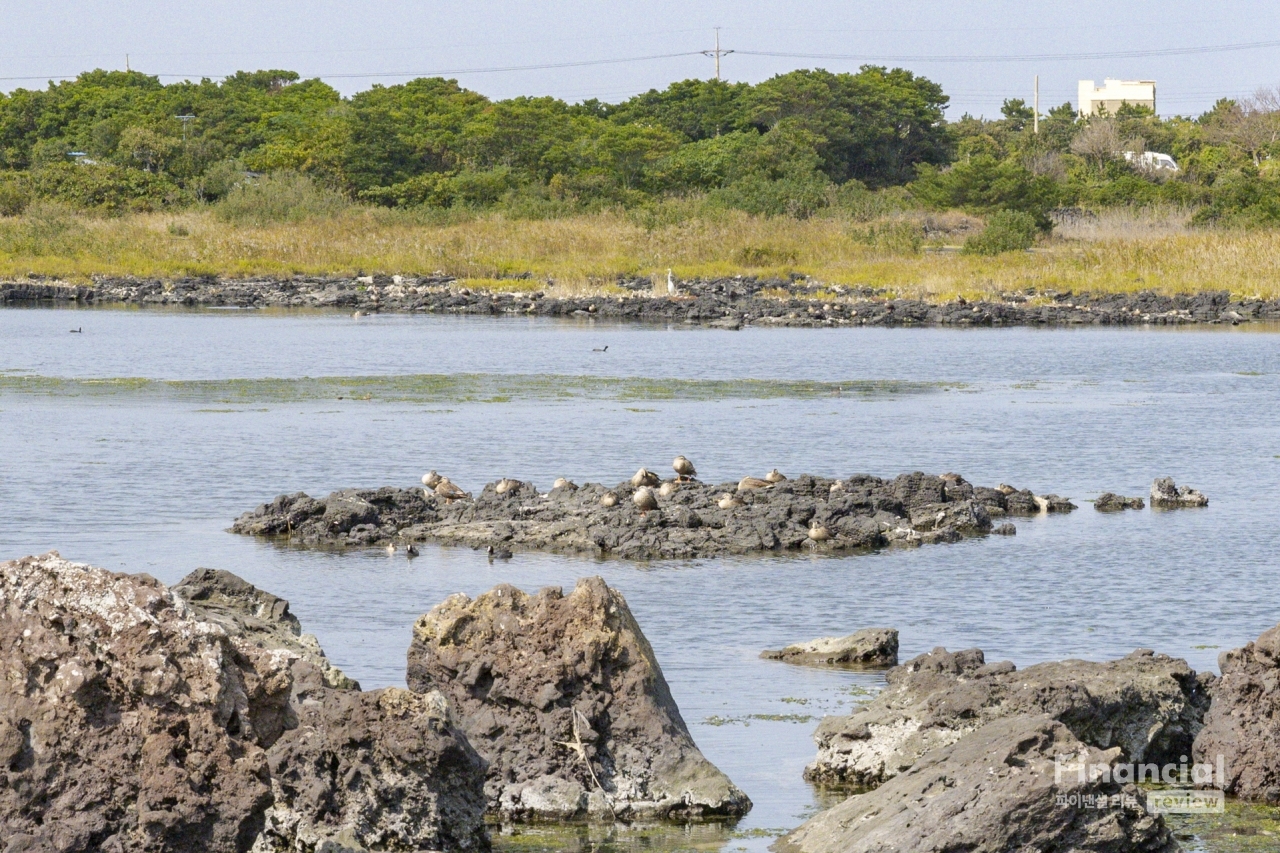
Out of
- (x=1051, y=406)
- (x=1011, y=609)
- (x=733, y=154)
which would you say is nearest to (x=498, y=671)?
(x=1011, y=609)

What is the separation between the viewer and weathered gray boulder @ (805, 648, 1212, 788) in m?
8.65

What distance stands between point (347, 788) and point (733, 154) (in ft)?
262

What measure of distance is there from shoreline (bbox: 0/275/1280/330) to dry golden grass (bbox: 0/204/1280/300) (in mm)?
1749

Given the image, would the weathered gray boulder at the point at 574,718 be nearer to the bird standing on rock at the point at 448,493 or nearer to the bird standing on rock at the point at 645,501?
the bird standing on rock at the point at 645,501

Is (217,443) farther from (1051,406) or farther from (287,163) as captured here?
(287,163)

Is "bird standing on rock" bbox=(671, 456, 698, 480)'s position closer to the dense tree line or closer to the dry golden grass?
the dry golden grass

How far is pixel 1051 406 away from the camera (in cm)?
3122

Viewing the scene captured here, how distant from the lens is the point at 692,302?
189ft

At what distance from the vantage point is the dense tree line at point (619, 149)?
74.3 m

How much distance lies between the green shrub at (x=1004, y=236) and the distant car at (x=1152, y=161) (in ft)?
80.0

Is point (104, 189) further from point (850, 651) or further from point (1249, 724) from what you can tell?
point (1249, 724)

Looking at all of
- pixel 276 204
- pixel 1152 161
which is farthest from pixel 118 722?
pixel 1152 161

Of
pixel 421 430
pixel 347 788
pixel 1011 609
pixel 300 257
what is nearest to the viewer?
pixel 347 788

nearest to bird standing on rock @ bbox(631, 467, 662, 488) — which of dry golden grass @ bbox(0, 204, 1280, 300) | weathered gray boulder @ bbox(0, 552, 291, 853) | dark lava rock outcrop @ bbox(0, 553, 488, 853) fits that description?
dark lava rock outcrop @ bbox(0, 553, 488, 853)
